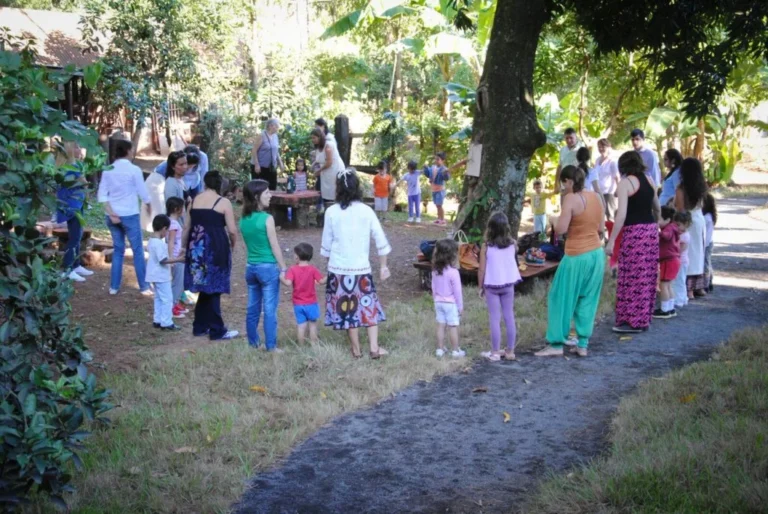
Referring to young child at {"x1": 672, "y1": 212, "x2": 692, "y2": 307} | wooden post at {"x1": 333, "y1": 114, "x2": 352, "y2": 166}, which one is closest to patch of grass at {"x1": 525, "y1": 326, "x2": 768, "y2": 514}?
young child at {"x1": 672, "y1": 212, "x2": 692, "y2": 307}

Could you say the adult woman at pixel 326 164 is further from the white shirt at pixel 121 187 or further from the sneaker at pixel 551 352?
the sneaker at pixel 551 352

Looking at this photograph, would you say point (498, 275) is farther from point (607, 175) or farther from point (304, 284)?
point (607, 175)

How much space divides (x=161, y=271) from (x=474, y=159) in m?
4.58

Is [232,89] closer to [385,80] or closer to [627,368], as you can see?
[385,80]

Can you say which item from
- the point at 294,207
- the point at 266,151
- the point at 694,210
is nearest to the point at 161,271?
the point at 694,210

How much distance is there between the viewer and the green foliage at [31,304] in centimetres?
381


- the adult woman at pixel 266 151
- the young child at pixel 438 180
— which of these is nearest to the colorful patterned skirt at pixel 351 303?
the adult woman at pixel 266 151

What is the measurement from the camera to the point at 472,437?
18.8ft

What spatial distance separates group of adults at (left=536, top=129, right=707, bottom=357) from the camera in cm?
766

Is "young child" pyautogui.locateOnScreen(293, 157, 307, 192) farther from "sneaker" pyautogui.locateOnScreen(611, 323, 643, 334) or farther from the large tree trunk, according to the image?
"sneaker" pyautogui.locateOnScreen(611, 323, 643, 334)

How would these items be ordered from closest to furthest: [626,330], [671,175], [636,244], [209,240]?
[209,240]
[636,244]
[626,330]
[671,175]

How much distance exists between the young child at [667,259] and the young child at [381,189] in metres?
8.41

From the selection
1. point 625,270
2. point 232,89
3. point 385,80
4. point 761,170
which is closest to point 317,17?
point 385,80

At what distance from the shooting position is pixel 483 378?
7164 millimetres
